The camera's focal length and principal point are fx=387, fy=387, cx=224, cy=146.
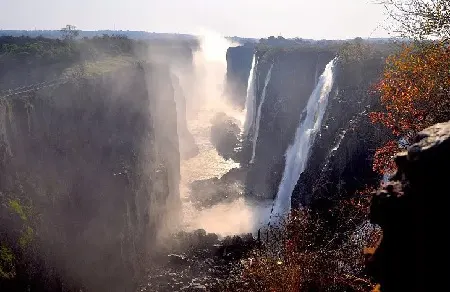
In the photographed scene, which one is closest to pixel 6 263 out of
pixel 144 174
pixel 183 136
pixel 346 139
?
pixel 144 174

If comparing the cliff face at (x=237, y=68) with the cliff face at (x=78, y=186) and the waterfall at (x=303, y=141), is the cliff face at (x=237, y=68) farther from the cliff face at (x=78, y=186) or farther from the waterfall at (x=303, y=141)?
the cliff face at (x=78, y=186)

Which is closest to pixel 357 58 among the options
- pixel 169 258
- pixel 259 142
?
pixel 259 142

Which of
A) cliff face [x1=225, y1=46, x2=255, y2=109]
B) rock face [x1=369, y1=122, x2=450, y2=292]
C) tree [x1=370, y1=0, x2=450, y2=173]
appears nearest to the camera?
rock face [x1=369, y1=122, x2=450, y2=292]

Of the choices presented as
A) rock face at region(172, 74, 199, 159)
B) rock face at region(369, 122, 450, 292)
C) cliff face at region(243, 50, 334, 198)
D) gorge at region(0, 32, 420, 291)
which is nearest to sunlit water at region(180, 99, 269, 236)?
gorge at region(0, 32, 420, 291)

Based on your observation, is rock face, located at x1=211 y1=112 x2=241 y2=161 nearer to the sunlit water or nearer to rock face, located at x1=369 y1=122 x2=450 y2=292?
the sunlit water

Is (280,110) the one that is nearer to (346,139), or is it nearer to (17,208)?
(346,139)

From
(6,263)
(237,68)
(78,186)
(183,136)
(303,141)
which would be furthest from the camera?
(237,68)

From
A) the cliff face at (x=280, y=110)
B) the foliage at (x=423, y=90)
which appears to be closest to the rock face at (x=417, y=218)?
the foliage at (x=423, y=90)
